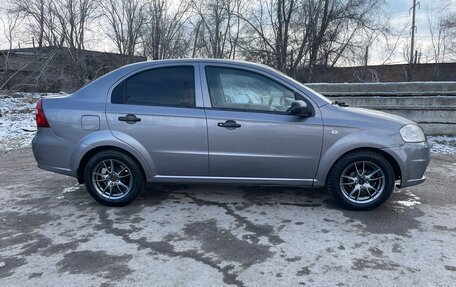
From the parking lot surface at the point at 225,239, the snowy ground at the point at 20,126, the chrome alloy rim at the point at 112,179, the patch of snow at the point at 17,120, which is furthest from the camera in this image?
the patch of snow at the point at 17,120

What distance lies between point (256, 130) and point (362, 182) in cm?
139

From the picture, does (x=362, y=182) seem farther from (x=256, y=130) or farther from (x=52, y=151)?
(x=52, y=151)

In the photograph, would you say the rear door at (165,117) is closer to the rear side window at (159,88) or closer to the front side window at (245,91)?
the rear side window at (159,88)

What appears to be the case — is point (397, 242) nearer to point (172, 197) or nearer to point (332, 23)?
point (172, 197)

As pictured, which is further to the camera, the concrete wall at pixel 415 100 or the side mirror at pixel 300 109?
the concrete wall at pixel 415 100

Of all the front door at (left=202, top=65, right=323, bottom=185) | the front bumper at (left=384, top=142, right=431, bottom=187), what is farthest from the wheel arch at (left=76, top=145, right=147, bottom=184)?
the front bumper at (left=384, top=142, right=431, bottom=187)

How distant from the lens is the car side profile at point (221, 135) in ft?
13.5

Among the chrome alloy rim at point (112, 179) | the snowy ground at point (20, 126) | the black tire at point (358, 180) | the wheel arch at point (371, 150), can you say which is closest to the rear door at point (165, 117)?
the chrome alloy rim at point (112, 179)

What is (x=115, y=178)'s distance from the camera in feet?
14.5

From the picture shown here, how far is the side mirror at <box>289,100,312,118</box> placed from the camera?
4.02m

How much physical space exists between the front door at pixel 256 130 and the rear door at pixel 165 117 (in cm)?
16

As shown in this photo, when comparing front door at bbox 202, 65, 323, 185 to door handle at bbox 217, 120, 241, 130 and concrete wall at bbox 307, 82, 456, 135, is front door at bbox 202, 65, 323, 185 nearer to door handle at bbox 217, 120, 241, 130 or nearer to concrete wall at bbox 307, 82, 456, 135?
door handle at bbox 217, 120, 241, 130

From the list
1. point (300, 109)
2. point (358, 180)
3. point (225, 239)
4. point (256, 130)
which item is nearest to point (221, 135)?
point (256, 130)

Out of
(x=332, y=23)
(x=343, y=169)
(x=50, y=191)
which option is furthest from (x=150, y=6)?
(x=343, y=169)
